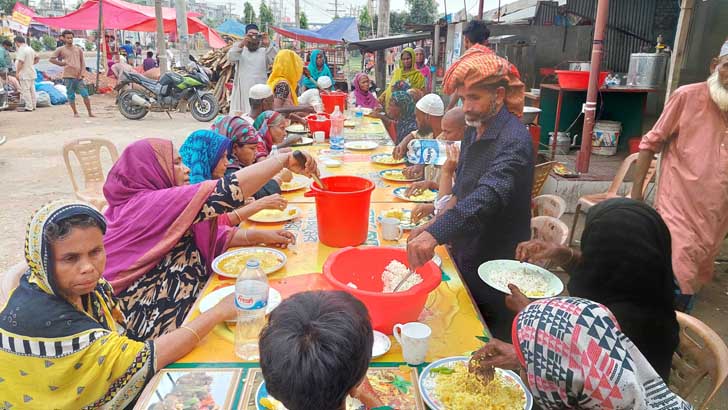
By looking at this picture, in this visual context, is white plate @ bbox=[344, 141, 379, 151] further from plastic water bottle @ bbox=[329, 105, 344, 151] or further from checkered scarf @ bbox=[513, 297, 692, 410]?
checkered scarf @ bbox=[513, 297, 692, 410]

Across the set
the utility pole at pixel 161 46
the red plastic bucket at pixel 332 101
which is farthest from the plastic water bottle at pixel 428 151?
the utility pole at pixel 161 46

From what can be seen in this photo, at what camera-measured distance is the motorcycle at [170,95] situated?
12.3 metres

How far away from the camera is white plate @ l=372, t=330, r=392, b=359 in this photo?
5.14 feet

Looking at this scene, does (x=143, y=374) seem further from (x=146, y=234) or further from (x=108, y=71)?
(x=108, y=71)

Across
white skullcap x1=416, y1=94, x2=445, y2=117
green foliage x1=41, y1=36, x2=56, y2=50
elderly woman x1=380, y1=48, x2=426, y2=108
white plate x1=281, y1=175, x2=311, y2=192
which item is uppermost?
green foliage x1=41, y1=36, x2=56, y2=50

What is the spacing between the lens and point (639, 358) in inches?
45.4

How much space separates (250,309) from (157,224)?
82cm

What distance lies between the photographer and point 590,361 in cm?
115

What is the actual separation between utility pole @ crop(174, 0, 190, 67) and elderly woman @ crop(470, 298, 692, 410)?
15.0m

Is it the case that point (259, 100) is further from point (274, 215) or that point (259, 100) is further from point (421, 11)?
point (421, 11)

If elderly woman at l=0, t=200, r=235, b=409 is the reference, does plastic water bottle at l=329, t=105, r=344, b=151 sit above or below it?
above

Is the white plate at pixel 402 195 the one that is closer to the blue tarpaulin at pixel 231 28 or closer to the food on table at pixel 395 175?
the food on table at pixel 395 175

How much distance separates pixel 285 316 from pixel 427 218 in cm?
201

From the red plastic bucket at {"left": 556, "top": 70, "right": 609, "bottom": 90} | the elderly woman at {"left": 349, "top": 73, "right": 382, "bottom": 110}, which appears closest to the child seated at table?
the red plastic bucket at {"left": 556, "top": 70, "right": 609, "bottom": 90}
